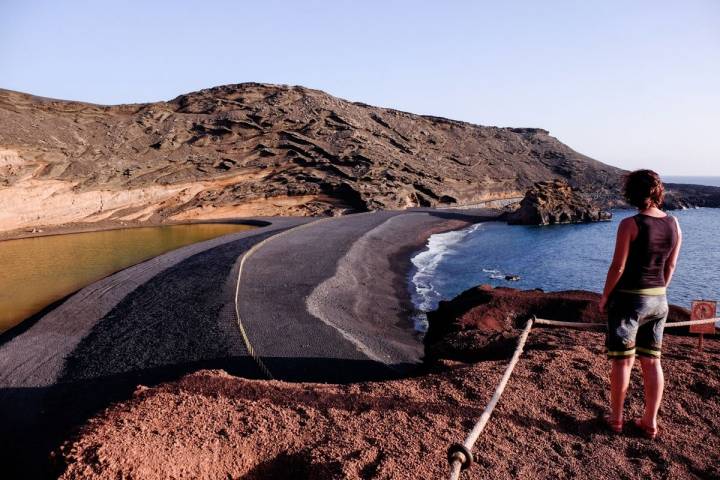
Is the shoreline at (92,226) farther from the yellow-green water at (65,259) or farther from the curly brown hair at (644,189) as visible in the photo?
the curly brown hair at (644,189)

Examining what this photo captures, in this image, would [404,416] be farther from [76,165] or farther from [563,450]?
[76,165]

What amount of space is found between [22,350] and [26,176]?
85.2 ft

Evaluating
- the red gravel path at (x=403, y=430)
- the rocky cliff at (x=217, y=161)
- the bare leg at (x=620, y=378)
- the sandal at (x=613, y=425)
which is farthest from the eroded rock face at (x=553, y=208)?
the bare leg at (x=620, y=378)

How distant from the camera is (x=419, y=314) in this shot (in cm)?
1695

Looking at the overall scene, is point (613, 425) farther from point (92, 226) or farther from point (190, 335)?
point (92, 226)

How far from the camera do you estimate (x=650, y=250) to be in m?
4.12

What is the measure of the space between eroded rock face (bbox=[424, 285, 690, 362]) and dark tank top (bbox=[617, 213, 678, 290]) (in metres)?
4.64

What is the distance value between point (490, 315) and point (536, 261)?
16.3 m

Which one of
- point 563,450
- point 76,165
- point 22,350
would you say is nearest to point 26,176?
point 76,165

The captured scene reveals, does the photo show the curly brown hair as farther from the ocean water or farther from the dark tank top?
the ocean water

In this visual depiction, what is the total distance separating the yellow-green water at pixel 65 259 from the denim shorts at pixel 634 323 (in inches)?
673

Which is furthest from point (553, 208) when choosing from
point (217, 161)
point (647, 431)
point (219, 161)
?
point (647, 431)

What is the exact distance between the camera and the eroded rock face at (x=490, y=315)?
9.26m

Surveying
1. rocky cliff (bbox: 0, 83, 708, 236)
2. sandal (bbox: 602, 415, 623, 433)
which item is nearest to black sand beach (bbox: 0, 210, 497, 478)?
sandal (bbox: 602, 415, 623, 433)
